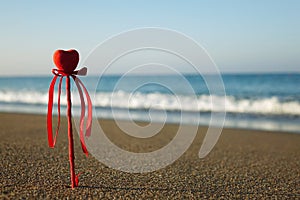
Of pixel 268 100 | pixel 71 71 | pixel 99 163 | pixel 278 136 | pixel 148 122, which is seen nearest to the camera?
pixel 71 71

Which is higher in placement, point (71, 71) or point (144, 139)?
point (71, 71)

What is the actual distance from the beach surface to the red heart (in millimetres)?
1075

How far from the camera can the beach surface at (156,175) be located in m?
2.88

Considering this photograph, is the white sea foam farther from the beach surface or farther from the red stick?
the red stick

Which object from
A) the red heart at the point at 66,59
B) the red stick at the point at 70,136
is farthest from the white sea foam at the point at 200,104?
the red heart at the point at 66,59

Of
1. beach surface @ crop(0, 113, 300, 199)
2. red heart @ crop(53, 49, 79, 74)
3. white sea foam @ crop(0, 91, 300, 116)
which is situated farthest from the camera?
white sea foam @ crop(0, 91, 300, 116)

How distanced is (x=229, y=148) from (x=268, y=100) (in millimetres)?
10214

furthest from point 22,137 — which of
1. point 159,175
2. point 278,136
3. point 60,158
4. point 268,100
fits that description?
point 268,100

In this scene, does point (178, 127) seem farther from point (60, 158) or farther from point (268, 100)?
point (268, 100)

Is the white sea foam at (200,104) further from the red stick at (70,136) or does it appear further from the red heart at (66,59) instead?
the red heart at (66,59)

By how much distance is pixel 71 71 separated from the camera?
8.77ft

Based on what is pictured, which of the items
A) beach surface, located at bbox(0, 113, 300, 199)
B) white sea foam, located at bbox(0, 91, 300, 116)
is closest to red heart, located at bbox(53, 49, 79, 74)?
beach surface, located at bbox(0, 113, 300, 199)

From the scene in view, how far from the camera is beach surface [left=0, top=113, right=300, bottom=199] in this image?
113 inches

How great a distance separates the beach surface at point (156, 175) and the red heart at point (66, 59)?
1.08 metres
